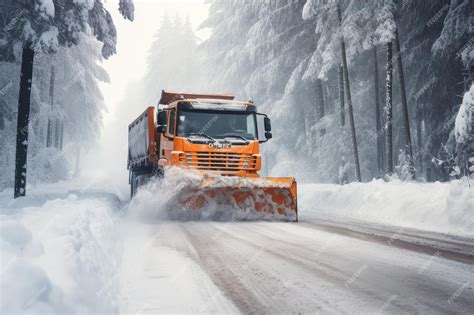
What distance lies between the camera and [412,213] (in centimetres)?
971

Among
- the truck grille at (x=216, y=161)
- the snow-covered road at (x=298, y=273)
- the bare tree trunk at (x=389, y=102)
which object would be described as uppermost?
the bare tree trunk at (x=389, y=102)

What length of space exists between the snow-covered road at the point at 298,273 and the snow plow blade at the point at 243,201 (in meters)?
2.32

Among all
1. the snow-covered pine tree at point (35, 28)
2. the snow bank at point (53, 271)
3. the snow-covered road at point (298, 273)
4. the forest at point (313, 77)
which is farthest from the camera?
the forest at point (313, 77)

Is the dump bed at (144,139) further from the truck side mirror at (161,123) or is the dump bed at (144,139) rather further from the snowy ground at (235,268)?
the snowy ground at (235,268)

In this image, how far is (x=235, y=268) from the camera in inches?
189

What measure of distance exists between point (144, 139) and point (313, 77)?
32.6 ft

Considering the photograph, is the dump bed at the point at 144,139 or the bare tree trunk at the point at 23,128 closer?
the bare tree trunk at the point at 23,128

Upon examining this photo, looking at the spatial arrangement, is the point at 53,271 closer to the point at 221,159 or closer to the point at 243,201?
the point at 243,201

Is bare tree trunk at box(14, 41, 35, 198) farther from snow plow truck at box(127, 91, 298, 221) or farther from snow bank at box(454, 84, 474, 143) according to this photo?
snow bank at box(454, 84, 474, 143)

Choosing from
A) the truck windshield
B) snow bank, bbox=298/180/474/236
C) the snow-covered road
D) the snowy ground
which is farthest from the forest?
the snow-covered road

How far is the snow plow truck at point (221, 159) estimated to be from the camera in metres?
9.87

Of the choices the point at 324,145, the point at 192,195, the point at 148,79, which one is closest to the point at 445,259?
the point at 192,195

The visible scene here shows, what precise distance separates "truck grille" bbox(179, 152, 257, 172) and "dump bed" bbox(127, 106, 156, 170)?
8.83ft

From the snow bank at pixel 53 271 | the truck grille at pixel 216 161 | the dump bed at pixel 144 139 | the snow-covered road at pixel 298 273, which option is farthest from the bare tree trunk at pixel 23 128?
the snow bank at pixel 53 271
